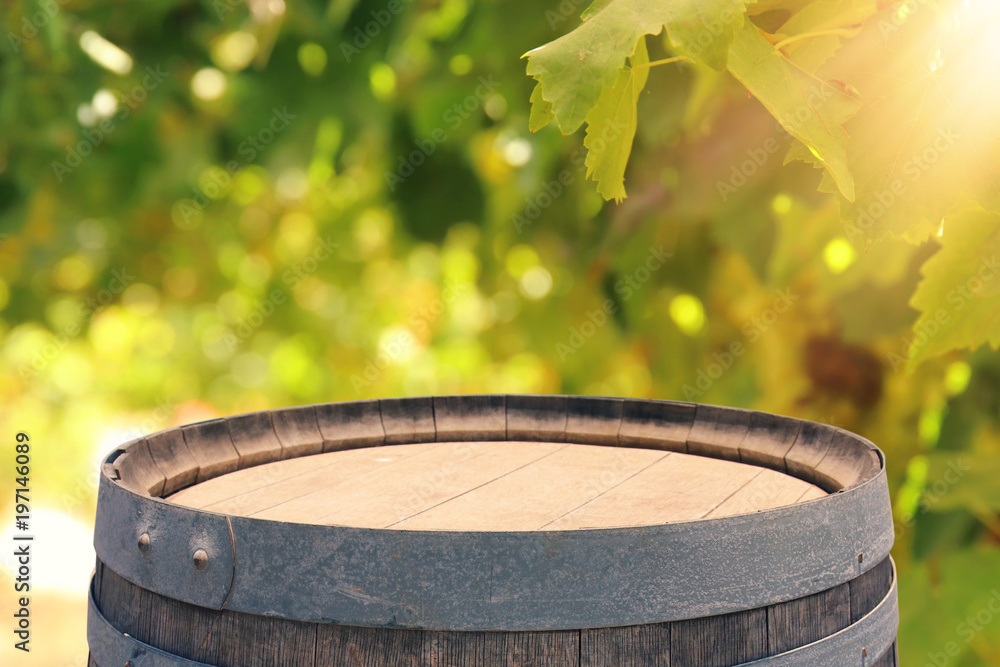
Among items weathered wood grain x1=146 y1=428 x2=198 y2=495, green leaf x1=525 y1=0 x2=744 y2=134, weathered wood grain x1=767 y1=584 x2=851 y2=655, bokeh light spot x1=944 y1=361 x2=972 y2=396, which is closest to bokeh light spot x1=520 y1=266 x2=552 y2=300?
bokeh light spot x1=944 y1=361 x2=972 y2=396

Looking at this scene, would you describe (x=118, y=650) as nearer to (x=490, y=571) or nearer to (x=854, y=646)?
(x=490, y=571)

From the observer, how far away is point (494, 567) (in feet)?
2.73

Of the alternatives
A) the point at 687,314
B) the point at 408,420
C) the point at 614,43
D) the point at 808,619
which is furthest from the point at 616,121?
the point at 687,314

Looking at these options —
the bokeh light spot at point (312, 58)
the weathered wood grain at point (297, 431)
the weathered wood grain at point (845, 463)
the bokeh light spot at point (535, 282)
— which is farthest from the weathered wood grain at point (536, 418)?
the bokeh light spot at point (535, 282)

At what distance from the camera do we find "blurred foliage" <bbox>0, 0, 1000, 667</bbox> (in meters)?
2.06

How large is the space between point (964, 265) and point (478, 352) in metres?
3.46

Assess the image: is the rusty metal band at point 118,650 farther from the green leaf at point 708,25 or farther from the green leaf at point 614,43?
the green leaf at point 708,25

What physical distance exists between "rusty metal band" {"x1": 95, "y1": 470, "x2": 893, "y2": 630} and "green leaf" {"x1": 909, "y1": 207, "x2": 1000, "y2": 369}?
60 centimetres

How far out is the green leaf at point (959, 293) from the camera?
1319 mm

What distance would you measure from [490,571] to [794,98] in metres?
0.60

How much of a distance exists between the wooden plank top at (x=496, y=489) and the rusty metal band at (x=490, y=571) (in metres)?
0.15

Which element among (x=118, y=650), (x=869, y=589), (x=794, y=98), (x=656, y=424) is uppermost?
(x=794, y=98)

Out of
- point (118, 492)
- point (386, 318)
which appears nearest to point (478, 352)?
point (386, 318)

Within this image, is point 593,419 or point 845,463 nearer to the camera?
point 845,463
